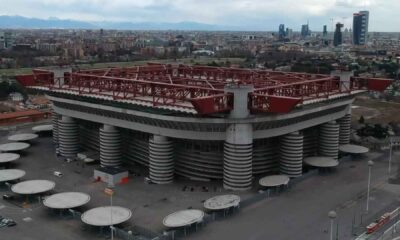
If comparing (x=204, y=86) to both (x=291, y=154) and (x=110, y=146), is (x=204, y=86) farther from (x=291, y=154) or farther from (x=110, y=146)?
(x=291, y=154)

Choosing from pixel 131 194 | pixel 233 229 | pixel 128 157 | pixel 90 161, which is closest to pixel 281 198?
pixel 233 229

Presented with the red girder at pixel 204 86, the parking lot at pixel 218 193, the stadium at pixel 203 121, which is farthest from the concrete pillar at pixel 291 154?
the red girder at pixel 204 86

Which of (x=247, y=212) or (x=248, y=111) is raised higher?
(x=248, y=111)

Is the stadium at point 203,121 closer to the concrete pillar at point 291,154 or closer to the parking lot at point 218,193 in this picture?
the concrete pillar at point 291,154

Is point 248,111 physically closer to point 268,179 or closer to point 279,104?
point 279,104

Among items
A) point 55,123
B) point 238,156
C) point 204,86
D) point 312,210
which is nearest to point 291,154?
point 238,156

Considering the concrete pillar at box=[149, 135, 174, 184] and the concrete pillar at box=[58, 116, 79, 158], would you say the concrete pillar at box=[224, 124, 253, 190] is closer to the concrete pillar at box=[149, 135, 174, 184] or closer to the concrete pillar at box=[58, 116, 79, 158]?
the concrete pillar at box=[149, 135, 174, 184]
